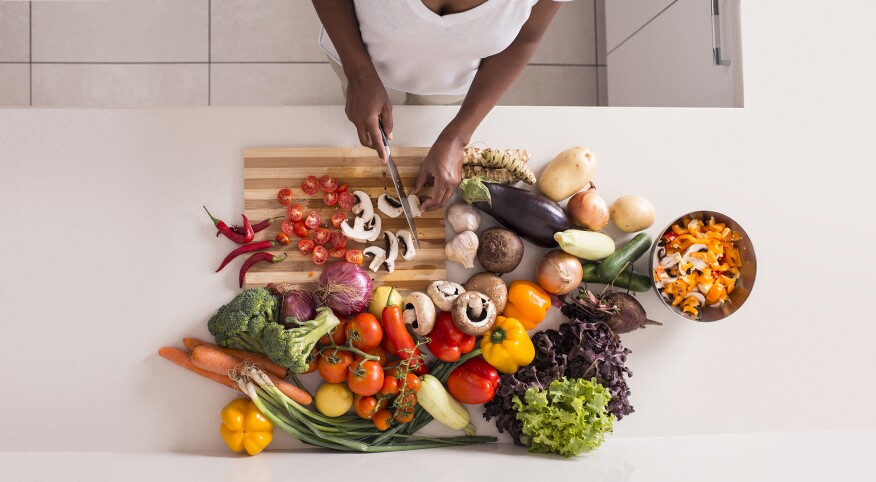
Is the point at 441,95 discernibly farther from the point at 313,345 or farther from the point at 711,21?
the point at 711,21

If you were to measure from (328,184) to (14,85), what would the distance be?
167 cm

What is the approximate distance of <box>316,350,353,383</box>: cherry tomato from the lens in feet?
4.65

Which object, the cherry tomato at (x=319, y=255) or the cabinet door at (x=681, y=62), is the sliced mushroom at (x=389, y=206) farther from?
the cabinet door at (x=681, y=62)

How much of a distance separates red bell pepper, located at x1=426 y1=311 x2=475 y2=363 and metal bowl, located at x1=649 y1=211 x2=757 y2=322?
1.60ft

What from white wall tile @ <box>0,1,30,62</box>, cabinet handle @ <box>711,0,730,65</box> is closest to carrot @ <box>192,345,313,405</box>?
cabinet handle @ <box>711,0,730,65</box>

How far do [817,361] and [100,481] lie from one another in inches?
71.4

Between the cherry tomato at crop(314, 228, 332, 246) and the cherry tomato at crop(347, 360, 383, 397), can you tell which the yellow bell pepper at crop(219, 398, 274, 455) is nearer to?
the cherry tomato at crop(347, 360, 383, 397)

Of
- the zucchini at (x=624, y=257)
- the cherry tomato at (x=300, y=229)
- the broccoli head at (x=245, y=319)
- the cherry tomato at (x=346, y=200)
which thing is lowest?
the broccoli head at (x=245, y=319)

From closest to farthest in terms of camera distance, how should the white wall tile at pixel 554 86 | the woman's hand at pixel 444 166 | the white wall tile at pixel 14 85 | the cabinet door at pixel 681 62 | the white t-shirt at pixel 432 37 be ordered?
the white t-shirt at pixel 432 37 < the woman's hand at pixel 444 166 < the cabinet door at pixel 681 62 < the white wall tile at pixel 14 85 < the white wall tile at pixel 554 86

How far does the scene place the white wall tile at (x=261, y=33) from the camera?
93.2 inches

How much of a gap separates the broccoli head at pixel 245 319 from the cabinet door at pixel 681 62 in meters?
1.37

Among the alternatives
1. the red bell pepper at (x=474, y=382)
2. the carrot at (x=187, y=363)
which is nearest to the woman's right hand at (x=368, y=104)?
the red bell pepper at (x=474, y=382)

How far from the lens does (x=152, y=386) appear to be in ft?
4.94

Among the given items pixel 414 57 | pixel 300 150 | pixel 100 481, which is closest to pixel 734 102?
pixel 414 57
